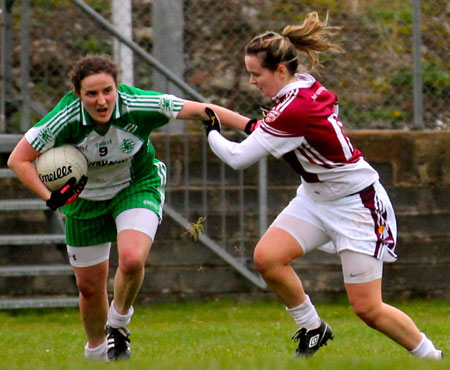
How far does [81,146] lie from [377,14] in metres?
4.42

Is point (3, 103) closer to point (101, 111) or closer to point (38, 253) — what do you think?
point (38, 253)

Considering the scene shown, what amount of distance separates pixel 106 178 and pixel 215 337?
216cm

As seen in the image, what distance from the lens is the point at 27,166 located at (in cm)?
616

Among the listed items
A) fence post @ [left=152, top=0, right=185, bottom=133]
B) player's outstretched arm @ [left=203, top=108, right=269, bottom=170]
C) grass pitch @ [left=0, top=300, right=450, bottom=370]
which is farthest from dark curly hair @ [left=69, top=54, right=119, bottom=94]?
fence post @ [left=152, top=0, right=185, bottom=133]

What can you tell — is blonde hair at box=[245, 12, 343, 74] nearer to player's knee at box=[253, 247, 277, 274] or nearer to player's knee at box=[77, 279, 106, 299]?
player's knee at box=[253, 247, 277, 274]

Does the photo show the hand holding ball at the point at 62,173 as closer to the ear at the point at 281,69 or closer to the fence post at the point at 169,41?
the ear at the point at 281,69

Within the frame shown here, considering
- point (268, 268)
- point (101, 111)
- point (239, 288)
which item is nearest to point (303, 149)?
point (268, 268)

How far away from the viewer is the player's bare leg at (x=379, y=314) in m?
5.84

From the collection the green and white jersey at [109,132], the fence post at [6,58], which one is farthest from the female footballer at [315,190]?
the fence post at [6,58]

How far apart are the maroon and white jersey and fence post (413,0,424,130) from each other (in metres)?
3.91

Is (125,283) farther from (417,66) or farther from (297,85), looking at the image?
(417,66)

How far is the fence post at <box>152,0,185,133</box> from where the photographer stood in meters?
9.53

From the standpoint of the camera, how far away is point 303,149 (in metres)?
5.90

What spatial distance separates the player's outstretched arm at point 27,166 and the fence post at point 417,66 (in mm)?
4643
